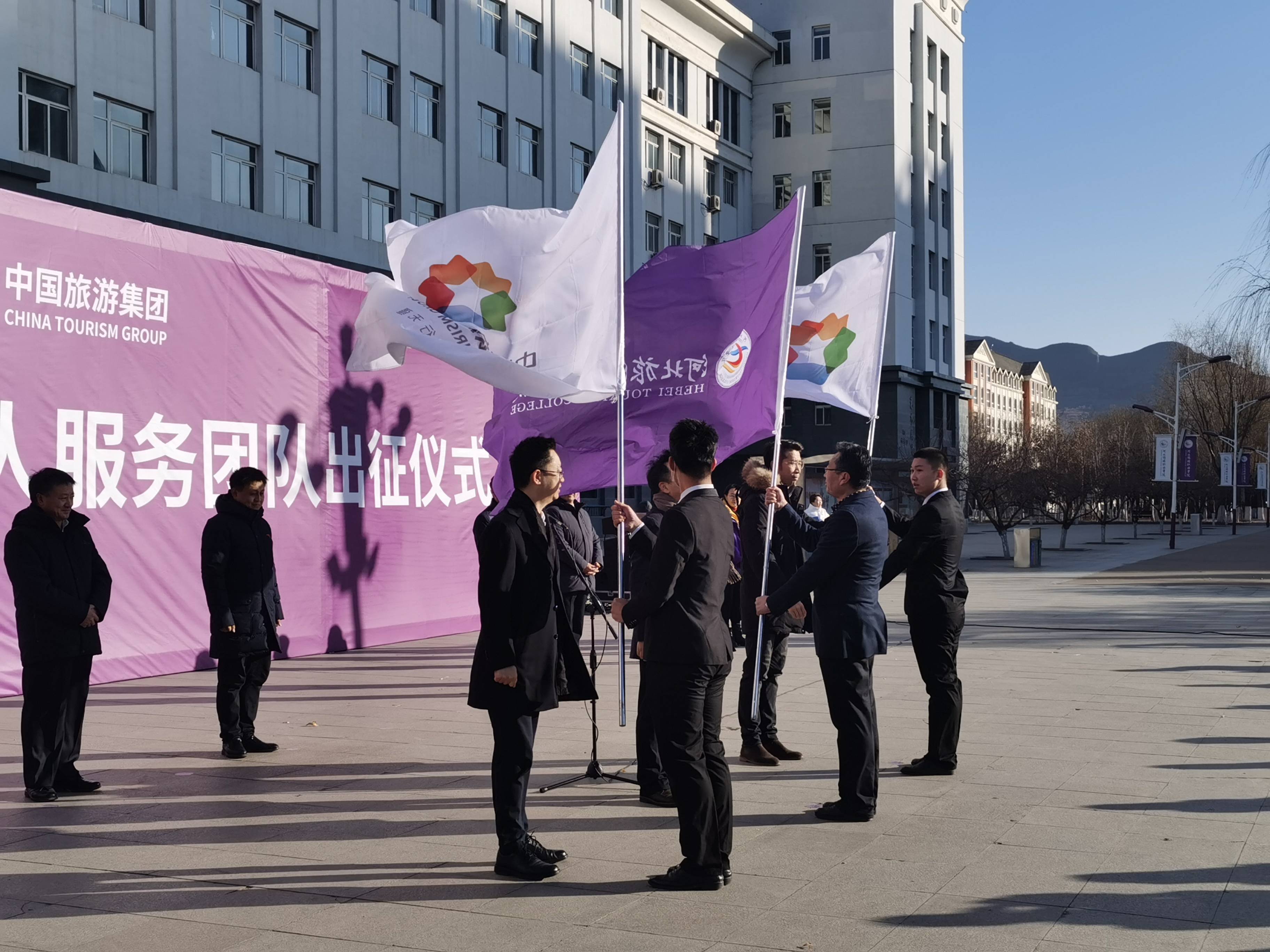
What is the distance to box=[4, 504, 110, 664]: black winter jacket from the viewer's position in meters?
7.85

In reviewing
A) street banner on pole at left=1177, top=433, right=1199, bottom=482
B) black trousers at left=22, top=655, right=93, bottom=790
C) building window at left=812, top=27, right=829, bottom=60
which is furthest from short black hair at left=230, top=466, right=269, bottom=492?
building window at left=812, top=27, right=829, bottom=60

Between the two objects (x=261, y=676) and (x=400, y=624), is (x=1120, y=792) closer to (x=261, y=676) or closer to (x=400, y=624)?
(x=261, y=676)

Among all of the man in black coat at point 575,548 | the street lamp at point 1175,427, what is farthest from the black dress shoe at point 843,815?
the street lamp at point 1175,427

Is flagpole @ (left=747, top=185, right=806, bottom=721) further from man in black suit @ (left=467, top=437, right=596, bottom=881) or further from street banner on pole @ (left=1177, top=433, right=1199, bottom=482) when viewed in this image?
street banner on pole @ (left=1177, top=433, right=1199, bottom=482)

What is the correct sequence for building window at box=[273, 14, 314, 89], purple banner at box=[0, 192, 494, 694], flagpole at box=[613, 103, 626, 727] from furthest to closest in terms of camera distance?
building window at box=[273, 14, 314, 89]
purple banner at box=[0, 192, 494, 694]
flagpole at box=[613, 103, 626, 727]

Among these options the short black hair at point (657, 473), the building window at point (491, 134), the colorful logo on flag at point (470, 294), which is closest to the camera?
the short black hair at point (657, 473)

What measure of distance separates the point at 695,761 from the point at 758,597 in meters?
2.78

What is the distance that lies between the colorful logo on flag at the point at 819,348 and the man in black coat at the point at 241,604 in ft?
14.4

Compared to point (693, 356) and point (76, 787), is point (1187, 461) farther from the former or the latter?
point (76, 787)

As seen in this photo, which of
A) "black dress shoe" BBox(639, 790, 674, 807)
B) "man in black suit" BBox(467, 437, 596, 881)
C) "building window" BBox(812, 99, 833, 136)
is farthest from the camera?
"building window" BBox(812, 99, 833, 136)

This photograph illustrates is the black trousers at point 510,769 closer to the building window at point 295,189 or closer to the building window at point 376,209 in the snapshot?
the building window at point 295,189

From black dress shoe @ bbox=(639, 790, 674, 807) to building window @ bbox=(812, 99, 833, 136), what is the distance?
55.0m

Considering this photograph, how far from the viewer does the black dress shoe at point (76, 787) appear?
26.2 ft

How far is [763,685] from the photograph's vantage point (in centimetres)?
900
